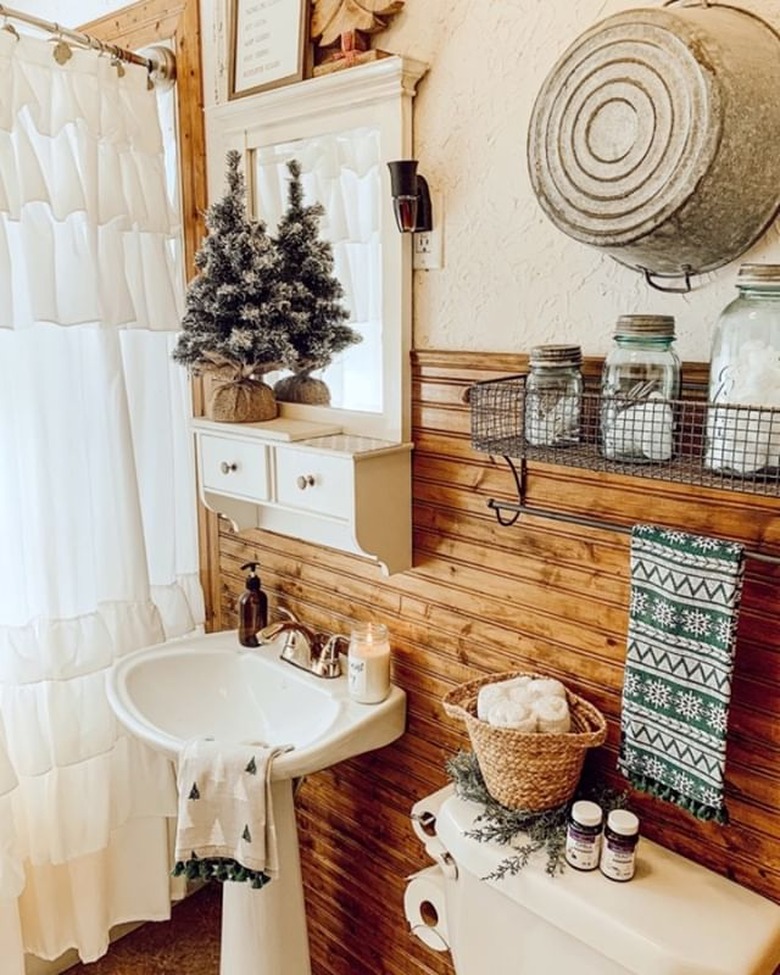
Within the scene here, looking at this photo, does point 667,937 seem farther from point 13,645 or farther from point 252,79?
point 252,79

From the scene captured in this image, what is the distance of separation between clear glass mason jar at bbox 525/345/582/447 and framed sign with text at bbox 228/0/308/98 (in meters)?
0.81

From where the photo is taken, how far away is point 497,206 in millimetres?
1354

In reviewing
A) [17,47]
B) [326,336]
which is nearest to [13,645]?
[326,336]

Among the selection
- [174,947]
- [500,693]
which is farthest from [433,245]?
[174,947]

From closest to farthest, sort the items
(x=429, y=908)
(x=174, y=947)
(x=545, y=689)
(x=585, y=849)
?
(x=585, y=849), (x=545, y=689), (x=429, y=908), (x=174, y=947)

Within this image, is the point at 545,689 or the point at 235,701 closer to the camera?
the point at 545,689

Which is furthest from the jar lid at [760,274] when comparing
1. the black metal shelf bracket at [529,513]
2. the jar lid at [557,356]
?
the black metal shelf bracket at [529,513]

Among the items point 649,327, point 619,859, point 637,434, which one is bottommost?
point 619,859

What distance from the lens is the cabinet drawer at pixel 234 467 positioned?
5.35 ft

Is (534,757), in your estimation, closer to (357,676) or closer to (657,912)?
(657,912)

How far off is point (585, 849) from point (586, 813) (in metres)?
0.05

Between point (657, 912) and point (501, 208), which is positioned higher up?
point (501, 208)

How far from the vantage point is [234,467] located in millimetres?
1692

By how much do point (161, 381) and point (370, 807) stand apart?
3.59ft
